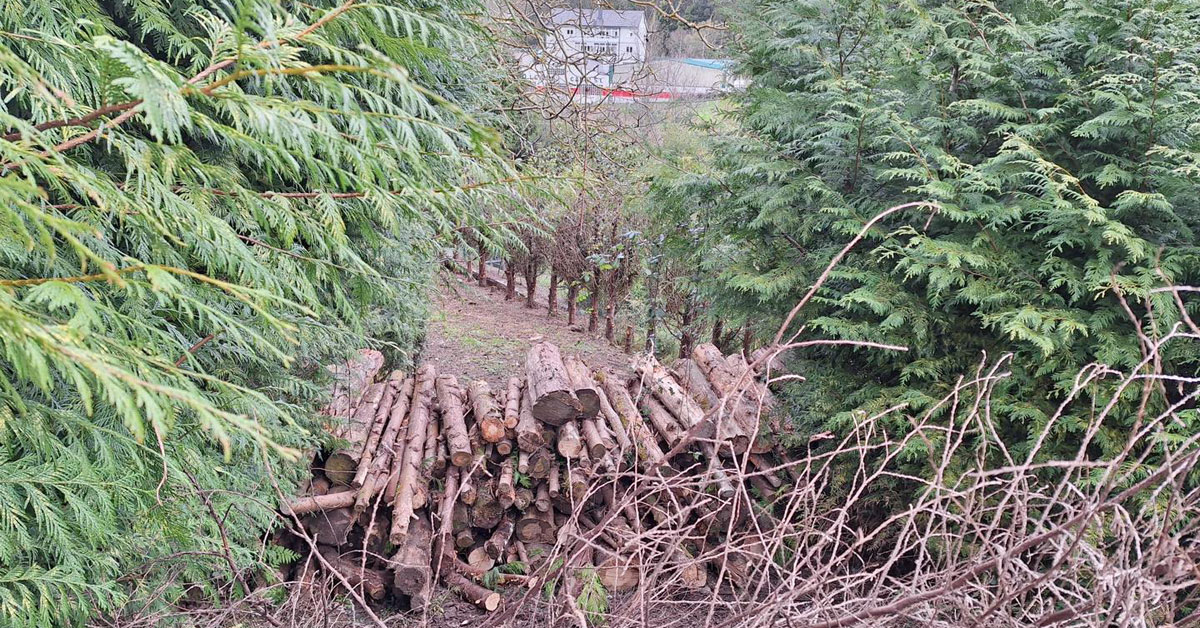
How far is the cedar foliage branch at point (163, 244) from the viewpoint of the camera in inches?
47.5

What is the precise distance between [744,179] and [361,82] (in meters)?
2.39

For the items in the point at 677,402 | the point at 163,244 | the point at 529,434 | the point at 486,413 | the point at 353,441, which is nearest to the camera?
the point at 163,244

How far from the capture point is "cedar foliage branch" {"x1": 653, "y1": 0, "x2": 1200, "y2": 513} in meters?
3.29

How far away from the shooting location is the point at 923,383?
3.81m

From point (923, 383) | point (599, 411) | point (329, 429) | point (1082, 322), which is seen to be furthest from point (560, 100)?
point (1082, 322)

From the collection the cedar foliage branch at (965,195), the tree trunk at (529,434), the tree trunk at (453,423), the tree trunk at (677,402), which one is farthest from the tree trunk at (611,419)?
the cedar foliage branch at (965,195)

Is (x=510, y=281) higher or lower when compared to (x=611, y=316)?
lower

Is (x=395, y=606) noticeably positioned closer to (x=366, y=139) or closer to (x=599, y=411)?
(x=599, y=411)

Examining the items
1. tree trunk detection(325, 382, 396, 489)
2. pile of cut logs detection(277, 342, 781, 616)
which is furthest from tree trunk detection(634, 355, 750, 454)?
tree trunk detection(325, 382, 396, 489)

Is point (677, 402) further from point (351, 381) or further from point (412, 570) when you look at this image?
point (351, 381)

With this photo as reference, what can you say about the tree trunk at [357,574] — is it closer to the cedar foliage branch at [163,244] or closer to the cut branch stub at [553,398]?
the cedar foliage branch at [163,244]

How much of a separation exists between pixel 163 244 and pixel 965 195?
11.7ft

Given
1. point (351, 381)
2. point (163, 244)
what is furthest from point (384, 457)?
point (163, 244)

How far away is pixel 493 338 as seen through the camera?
970 cm
